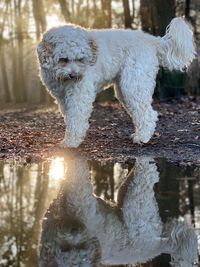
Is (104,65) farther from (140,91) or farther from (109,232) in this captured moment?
(109,232)

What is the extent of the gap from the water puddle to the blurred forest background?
11571 millimetres

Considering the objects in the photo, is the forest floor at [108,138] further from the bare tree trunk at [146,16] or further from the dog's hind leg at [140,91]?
the bare tree trunk at [146,16]

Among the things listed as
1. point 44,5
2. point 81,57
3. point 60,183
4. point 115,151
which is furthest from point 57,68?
point 44,5

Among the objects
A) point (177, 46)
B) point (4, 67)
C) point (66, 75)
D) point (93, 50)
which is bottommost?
point (4, 67)

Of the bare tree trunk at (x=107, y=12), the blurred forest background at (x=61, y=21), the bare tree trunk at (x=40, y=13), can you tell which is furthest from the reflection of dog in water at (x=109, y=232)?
the bare tree trunk at (x=40, y=13)

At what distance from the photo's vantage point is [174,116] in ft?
45.5

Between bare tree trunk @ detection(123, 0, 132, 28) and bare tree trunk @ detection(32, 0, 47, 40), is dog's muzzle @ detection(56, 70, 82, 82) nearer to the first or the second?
bare tree trunk @ detection(123, 0, 132, 28)

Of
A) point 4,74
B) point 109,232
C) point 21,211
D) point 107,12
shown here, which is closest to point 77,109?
point 21,211

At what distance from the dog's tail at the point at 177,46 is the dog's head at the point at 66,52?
141 cm

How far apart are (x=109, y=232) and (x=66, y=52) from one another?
353 centimetres

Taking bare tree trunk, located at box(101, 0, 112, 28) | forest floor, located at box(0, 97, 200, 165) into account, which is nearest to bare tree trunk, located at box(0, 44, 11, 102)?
bare tree trunk, located at box(101, 0, 112, 28)

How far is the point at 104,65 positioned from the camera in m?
8.58

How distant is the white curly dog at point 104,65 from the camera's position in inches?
315

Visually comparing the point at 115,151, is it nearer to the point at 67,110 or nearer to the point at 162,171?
the point at 67,110
